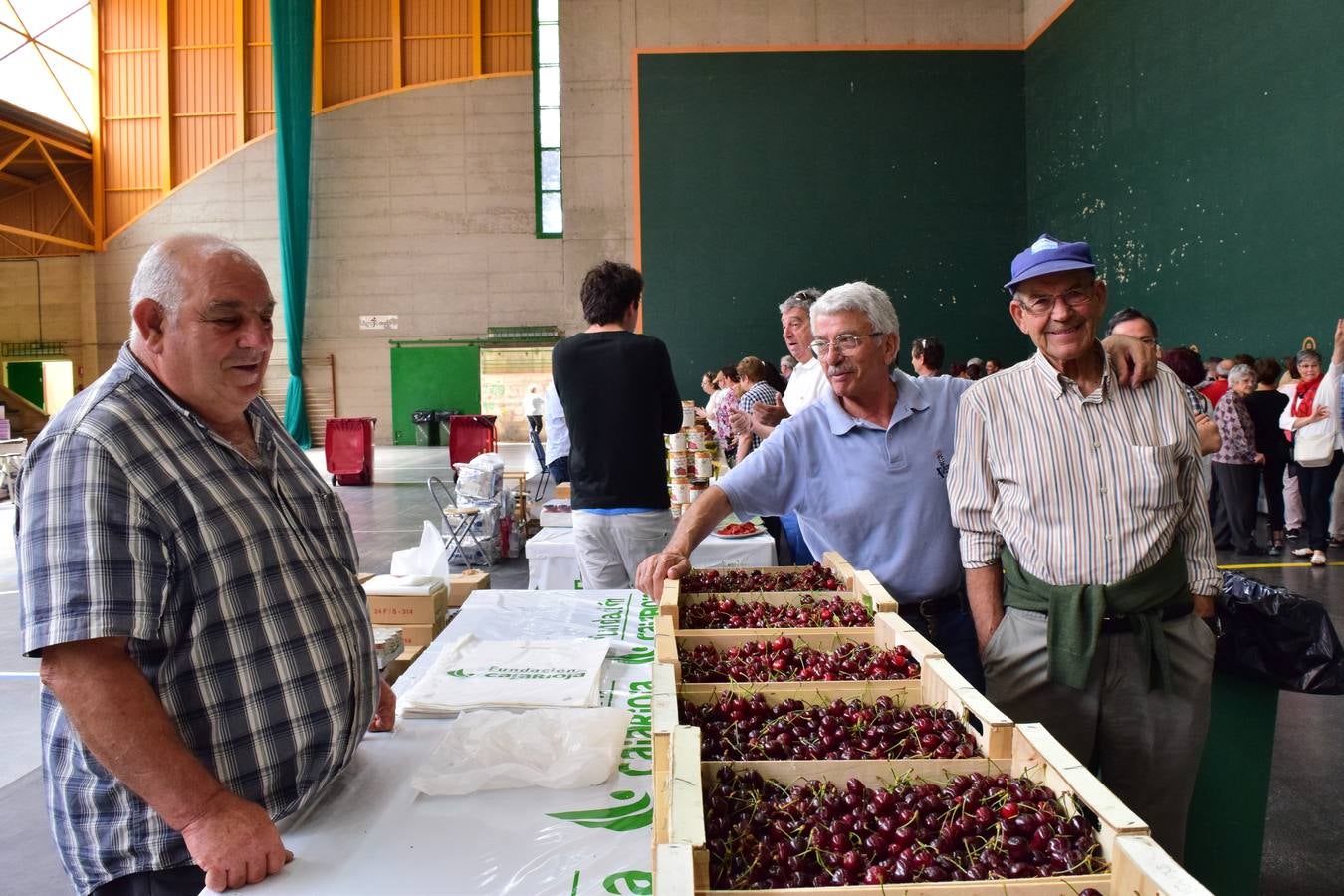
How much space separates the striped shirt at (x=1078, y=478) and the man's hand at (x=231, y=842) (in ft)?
4.95

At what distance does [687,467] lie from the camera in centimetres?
447

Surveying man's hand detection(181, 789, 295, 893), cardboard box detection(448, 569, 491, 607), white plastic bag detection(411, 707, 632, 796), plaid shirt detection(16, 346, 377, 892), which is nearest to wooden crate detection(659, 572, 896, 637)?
white plastic bag detection(411, 707, 632, 796)

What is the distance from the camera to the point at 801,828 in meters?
1.11

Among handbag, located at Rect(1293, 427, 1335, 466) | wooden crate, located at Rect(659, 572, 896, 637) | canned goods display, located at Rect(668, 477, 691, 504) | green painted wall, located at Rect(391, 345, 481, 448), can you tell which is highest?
green painted wall, located at Rect(391, 345, 481, 448)

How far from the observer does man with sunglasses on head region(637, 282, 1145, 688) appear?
84.5 inches

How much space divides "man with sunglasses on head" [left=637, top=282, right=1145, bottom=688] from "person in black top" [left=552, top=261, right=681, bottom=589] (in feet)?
3.30

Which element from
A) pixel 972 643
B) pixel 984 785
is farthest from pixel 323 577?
pixel 972 643

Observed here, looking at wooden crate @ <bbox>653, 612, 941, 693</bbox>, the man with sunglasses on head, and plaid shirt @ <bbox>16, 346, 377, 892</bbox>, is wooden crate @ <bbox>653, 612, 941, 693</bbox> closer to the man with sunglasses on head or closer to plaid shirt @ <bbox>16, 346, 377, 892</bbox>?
the man with sunglasses on head

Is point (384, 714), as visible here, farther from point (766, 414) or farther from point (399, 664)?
point (766, 414)

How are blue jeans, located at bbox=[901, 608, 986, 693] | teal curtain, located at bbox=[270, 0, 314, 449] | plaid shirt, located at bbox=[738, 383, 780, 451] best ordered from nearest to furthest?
blue jeans, located at bbox=[901, 608, 986, 693]
plaid shirt, located at bbox=[738, 383, 780, 451]
teal curtain, located at bbox=[270, 0, 314, 449]

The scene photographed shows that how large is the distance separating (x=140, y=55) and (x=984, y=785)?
23821 millimetres

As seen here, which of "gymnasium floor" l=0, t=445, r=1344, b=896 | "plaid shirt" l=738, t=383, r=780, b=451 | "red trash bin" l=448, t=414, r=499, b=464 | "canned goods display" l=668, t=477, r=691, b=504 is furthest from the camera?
"red trash bin" l=448, t=414, r=499, b=464

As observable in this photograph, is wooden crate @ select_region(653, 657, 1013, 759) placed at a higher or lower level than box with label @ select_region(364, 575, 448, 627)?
higher

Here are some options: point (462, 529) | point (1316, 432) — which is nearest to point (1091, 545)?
point (462, 529)
